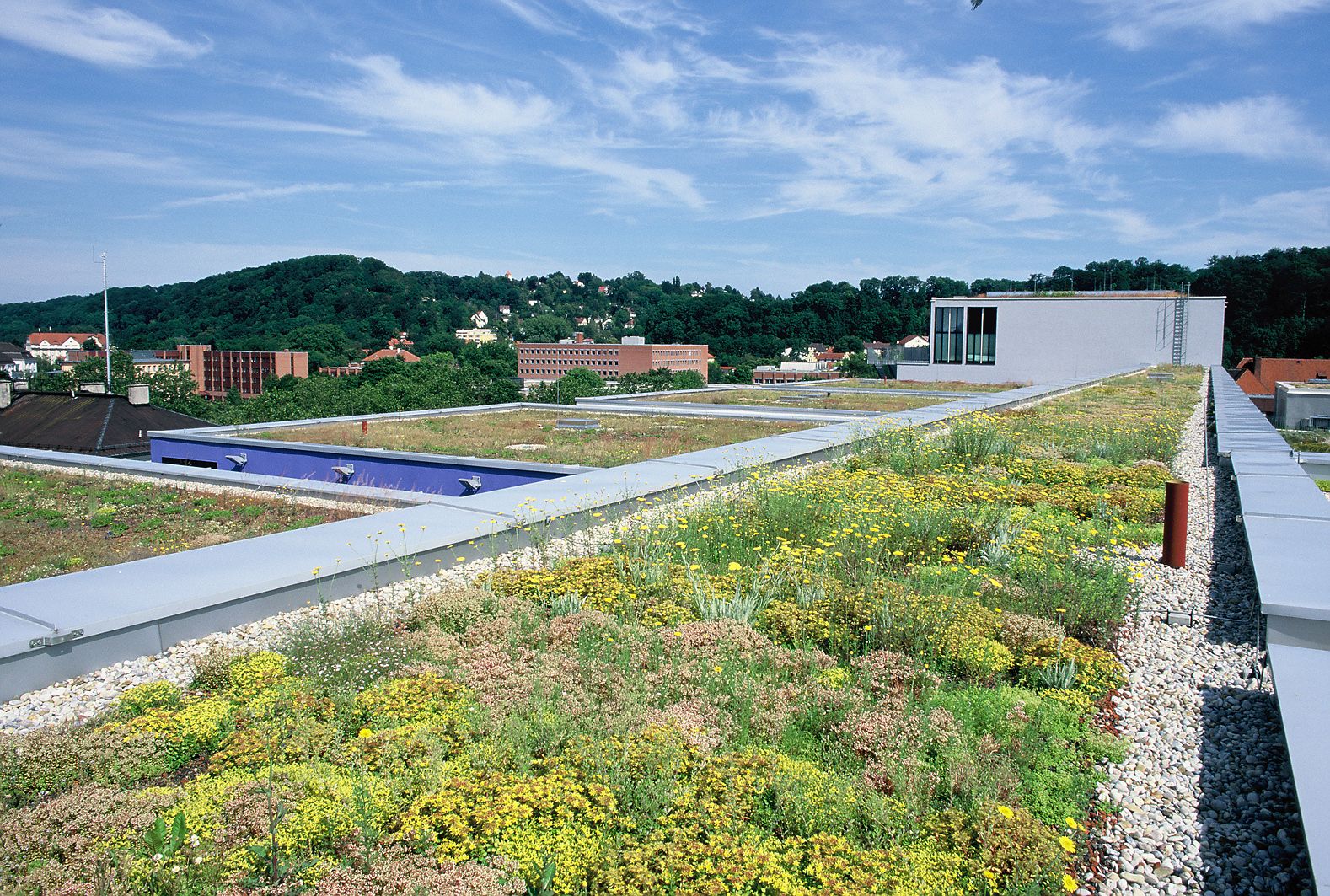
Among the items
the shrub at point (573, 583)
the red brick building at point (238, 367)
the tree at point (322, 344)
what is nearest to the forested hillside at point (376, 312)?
the tree at point (322, 344)

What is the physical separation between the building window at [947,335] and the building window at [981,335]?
0.53 metres

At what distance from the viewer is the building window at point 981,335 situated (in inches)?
1884

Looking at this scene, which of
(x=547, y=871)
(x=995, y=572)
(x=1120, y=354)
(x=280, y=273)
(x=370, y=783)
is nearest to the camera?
(x=547, y=871)

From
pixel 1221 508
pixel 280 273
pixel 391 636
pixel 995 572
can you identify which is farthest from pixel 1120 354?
pixel 280 273

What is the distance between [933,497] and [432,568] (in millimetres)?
4740

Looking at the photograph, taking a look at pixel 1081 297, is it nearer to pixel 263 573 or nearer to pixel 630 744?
pixel 263 573

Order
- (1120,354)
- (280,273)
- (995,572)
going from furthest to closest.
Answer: (280,273), (1120,354), (995,572)

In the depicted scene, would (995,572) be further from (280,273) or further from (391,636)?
(280,273)

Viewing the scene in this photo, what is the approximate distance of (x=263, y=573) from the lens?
5742 millimetres

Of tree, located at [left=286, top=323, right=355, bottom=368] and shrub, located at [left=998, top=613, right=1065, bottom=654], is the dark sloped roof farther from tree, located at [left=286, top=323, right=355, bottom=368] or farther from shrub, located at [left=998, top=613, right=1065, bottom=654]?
tree, located at [left=286, top=323, right=355, bottom=368]

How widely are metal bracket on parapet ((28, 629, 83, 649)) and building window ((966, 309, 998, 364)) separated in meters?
48.4

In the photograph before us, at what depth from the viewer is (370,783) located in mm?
3328

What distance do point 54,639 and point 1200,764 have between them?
5.40 meters

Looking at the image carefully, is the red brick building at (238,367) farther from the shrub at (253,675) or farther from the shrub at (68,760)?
the shrub at (68,760)
